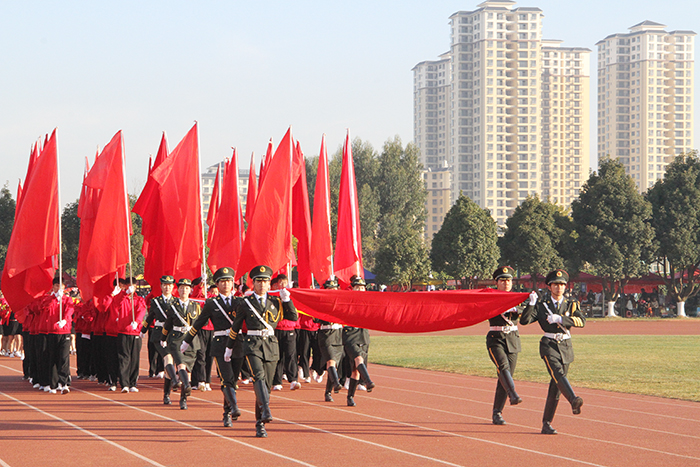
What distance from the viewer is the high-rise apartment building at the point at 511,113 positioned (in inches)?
5374

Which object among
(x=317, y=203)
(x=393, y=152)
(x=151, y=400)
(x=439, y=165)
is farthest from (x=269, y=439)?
(x=439, y=165)

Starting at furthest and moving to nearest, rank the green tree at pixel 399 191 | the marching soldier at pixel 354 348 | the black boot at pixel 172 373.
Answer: the green tree at pixel 399 191
the marching soldier at pixel 354 348
the black boot at pixel 172 373

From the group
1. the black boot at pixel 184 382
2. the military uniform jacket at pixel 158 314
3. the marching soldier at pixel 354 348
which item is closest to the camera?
the black boot at pixel 184 382

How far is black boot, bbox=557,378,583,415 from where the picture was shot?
8.65 meters

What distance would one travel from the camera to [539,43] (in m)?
138

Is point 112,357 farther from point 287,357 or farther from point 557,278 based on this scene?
point 557,278

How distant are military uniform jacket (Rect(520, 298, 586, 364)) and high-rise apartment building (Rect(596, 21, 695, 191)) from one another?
151930mm

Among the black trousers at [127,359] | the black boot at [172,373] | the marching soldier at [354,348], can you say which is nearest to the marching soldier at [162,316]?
the black boot at [172,373]

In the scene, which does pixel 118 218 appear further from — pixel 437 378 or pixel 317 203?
pixel 437 378

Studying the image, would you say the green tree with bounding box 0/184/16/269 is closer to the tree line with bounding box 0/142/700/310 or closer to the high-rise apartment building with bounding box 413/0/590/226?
the tree line with bounding box 0/142/700/310

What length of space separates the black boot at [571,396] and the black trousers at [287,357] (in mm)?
5556

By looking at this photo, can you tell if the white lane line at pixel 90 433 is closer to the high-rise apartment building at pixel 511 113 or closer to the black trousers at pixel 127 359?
the black trousers at pixel 127 359

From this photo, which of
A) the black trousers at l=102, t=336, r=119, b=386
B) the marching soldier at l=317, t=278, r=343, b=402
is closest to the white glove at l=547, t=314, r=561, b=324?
the marching soldier at l=317, t=278, r=343, b=402

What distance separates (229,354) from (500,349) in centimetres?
309
